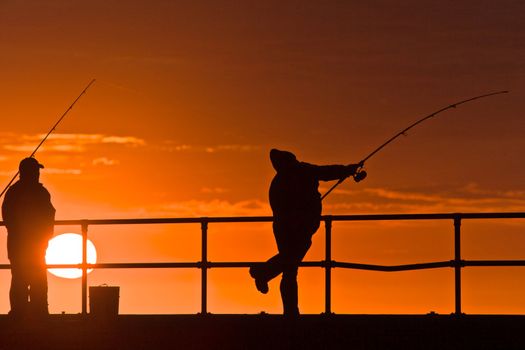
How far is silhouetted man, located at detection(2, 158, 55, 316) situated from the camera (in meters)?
21.1

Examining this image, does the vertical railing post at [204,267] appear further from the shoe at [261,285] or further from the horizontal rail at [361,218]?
the shoe at [261,285]

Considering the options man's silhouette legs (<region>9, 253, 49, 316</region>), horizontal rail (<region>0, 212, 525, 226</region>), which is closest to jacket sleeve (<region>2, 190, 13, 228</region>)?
man's silhouette legs (<region>9, 253, 49, 316</region>)

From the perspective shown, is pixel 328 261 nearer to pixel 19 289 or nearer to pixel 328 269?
pixel 328 269

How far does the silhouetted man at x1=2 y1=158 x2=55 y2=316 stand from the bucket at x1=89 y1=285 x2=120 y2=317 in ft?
2.27

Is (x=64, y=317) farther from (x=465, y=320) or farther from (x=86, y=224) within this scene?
(x=465, y=320)

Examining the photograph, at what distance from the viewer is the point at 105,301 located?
21.5 metres

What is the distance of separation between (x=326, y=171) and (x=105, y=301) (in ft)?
12.9

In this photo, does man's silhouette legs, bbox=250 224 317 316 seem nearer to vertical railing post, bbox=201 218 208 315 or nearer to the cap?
vertical railing post, bbox=201 218 208 315

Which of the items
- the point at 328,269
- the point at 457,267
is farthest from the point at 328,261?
the point at 457,267

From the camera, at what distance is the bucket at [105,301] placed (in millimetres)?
21469

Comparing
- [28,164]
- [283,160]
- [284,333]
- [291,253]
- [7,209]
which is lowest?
[284,333]

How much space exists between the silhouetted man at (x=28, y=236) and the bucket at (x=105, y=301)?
0.69m

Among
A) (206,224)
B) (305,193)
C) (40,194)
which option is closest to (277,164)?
(305,193)

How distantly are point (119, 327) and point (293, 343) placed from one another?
9.02 ft
